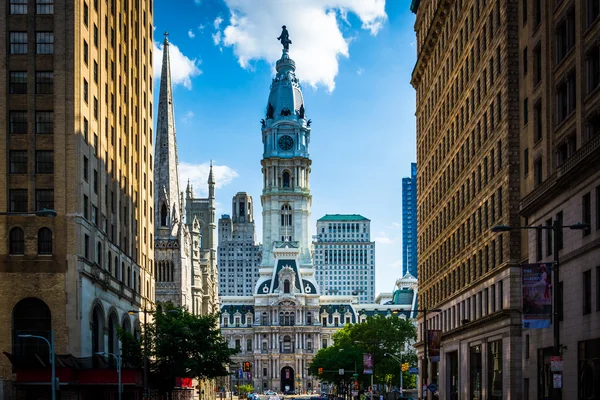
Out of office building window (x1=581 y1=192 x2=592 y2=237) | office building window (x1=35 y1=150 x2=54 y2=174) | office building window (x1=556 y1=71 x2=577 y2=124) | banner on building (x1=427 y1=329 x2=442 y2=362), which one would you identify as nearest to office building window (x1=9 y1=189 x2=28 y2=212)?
office building window (x1=35 y1=150 x2=54 y2=174)

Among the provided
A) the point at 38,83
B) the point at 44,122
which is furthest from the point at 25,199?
the point at 38,83

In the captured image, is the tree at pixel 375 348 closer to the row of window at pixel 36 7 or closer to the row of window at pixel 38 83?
the row of window at pixel 38 83

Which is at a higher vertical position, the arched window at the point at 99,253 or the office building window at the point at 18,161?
the office building window at the point at 18,161

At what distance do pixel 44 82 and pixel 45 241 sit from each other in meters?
10.3

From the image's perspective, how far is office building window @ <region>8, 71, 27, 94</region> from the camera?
6266cm

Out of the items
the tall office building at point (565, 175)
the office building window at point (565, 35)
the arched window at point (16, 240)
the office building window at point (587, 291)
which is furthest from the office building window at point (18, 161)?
the office building window at point (587, 291)

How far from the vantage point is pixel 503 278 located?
198ft

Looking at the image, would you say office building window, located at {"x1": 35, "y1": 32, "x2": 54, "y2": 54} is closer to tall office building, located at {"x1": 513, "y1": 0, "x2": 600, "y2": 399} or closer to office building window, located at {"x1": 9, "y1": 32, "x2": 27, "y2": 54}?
office building window, located at {"x1": 9, "y1": 32, "x2": 27, "y2": 54}

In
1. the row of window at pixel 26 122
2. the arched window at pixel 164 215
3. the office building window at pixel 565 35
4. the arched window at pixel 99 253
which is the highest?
the office building window at pixel 565 35

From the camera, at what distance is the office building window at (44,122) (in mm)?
62562

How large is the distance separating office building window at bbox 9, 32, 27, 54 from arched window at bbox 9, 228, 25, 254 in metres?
11.6

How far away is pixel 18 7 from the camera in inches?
2482

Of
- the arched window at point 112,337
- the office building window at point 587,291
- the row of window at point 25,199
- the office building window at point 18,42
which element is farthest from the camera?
the arched window at point 112,337

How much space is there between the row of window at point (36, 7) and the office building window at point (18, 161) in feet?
29.9
